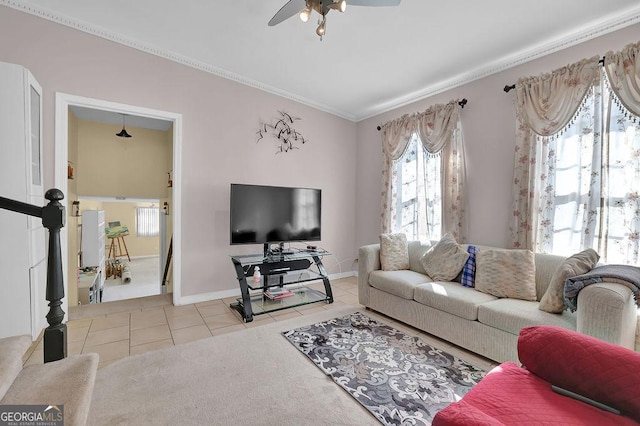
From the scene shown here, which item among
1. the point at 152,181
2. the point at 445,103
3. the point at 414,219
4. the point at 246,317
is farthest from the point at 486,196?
the point at 152,181

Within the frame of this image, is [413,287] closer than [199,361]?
No

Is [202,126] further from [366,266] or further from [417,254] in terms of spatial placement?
[417,254]

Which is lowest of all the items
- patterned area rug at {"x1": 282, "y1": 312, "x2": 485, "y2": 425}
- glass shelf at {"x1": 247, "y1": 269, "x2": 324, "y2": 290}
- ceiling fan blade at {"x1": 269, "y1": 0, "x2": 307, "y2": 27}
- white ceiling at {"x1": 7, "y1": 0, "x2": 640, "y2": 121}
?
patterned area rug at {"x1": 282, "y1": 312, "x2": 485, "y2": 425}

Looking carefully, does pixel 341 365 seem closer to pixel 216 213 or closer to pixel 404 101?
pixel 216 213

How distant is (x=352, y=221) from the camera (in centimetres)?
495

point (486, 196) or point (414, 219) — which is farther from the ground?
point (486, 196)

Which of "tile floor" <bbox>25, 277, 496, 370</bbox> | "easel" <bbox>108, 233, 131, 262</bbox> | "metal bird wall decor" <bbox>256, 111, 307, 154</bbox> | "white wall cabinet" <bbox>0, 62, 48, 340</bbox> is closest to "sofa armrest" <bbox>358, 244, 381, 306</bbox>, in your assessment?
"tile floor" <bbox>25, 277, 496, 370</bbox>

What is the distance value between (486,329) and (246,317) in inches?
86.3

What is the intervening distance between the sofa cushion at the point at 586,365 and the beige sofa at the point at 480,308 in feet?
2.31

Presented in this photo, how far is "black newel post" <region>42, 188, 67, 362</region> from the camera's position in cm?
122

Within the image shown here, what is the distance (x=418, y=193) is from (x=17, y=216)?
410cm

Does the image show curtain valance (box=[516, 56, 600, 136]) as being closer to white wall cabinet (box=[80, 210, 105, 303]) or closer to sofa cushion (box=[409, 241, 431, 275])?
sofa cushion (box=[409, 241, 431, 275])

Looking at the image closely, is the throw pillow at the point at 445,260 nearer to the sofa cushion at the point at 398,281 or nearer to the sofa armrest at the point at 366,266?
the sofa cushion at the point at 398,281

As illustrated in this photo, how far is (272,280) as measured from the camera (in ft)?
11.8
